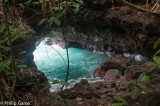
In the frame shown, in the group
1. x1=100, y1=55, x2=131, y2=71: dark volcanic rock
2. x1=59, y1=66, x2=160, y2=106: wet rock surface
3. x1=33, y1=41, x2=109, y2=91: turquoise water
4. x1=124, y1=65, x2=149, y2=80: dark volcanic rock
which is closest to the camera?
x1=59, y1=66, x2=160, y2=106: wet rock surface

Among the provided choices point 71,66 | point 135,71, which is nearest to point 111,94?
point 135,71

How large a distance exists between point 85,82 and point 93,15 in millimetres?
2795

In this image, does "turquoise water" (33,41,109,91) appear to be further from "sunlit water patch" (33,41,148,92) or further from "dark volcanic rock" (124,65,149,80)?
"dark volcanic rock" (124,65,149,80)

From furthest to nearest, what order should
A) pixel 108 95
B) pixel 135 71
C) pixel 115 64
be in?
pixel 115 64, pixel 135 71, pixel 108 95

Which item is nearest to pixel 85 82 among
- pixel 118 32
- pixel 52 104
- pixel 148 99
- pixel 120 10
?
pixel 52 104

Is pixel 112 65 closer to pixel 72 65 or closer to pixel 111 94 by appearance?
pixel 72 65

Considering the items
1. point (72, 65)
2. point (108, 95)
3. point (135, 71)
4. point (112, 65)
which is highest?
point (135, 71)

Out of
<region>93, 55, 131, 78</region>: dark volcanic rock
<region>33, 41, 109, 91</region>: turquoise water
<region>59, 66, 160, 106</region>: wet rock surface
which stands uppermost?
<region>59, 66, 160, 106</region>: wet rock surface

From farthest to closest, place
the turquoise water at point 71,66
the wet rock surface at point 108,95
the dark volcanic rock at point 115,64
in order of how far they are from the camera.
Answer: the turquoise water at point 71,66
the dark volcanic rock at point 115,64
the wet rock surface at point 108,95

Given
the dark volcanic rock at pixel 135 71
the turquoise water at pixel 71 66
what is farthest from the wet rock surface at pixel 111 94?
the turquoise water at pixel 71 66

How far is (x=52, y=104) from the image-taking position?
1851 millimetres

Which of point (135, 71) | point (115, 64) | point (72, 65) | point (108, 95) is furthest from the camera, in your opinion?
point (72, 65)

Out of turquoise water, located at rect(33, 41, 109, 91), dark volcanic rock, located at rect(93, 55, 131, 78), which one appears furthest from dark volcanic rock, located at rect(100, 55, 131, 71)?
turquoise water, located at rect(33, 41, 109, 91)

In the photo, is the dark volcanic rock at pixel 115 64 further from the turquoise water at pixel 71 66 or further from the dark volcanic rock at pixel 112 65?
the turquoise water at pixel 71 66
